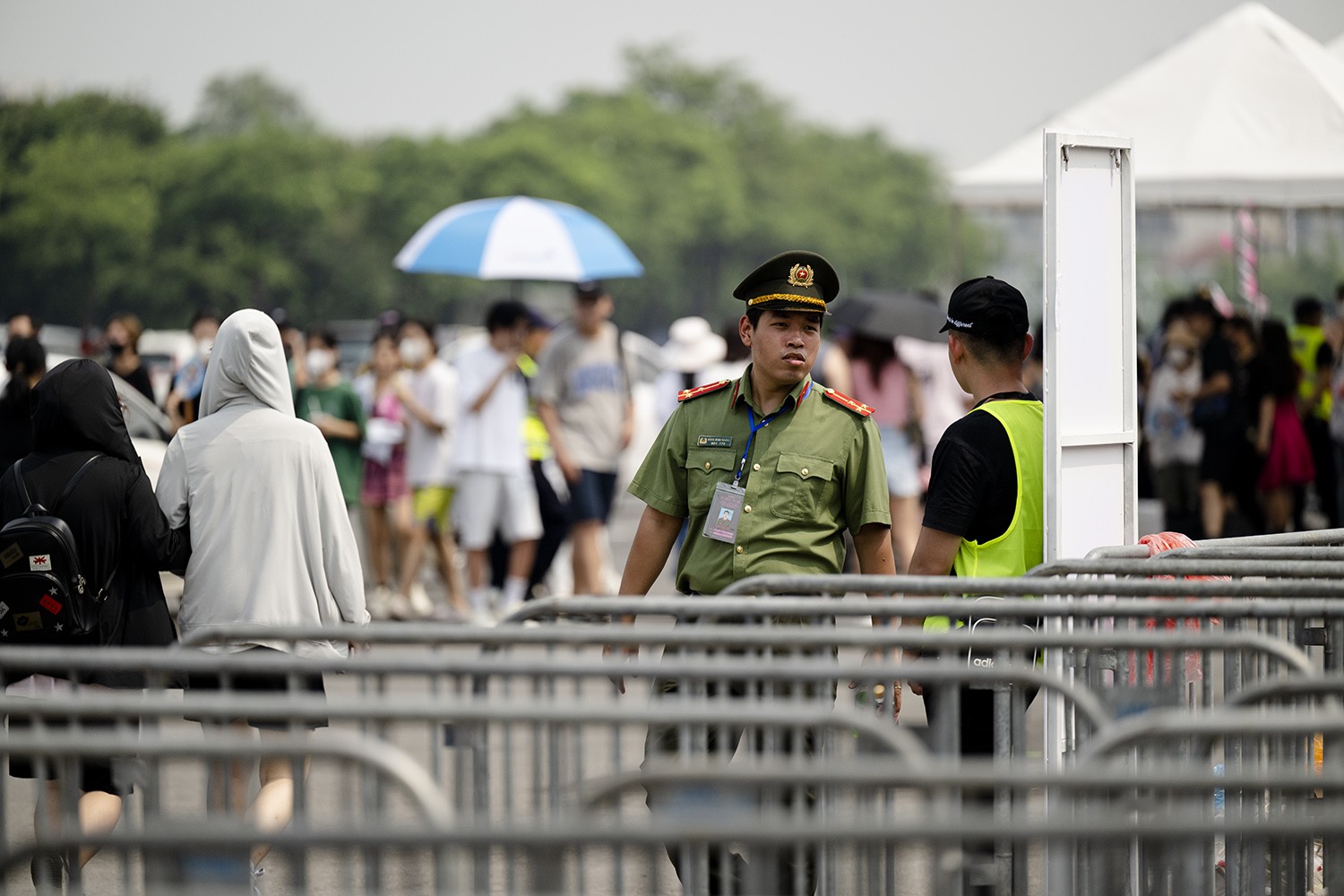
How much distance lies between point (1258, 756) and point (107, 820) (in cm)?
328

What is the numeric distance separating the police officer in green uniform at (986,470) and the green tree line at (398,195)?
3975 cm

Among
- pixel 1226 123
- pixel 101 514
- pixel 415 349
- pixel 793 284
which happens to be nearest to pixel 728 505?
pixel 793 284

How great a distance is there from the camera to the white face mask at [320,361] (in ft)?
39.8

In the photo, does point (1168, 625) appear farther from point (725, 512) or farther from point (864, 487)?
point (725, 512)

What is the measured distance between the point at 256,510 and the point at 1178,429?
373 inches

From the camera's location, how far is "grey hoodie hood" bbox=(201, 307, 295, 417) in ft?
17.6

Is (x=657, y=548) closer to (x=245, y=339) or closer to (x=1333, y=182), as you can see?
(x=245, y=339)

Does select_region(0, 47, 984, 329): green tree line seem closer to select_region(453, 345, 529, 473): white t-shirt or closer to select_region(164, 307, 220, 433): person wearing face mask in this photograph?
select_region(453, 345, 529, 473): white t-shirt

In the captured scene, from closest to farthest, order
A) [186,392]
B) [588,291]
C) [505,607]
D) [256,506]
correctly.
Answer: [256,506]
[186,392]
[588,291]
[505,607]

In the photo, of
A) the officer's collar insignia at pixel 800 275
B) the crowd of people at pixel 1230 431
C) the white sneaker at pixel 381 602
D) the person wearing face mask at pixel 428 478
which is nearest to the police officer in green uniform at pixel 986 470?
the officer's collar insignia at pixel 800 275

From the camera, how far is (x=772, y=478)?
5027mm

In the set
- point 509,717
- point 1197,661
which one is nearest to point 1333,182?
point 1197,661

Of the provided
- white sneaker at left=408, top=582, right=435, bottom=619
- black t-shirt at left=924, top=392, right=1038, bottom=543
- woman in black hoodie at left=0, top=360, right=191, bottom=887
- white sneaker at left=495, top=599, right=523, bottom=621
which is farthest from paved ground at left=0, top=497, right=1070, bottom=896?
white sneaker at left=408, top=582, right=435, bottom=619

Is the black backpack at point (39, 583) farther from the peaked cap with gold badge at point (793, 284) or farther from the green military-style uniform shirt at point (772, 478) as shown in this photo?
the peaked cap with gold badge at point (793, 284)
